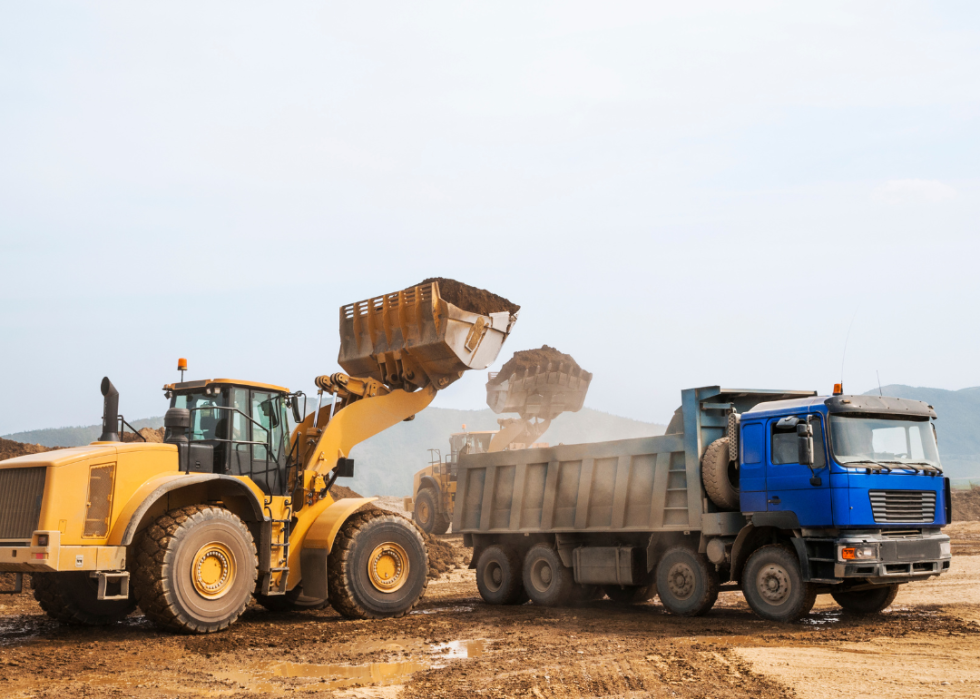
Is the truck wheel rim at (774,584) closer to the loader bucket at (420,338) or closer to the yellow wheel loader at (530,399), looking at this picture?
the loader bucket at (420,338)

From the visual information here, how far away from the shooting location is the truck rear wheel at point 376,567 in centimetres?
1209

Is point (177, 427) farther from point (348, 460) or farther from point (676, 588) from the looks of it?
point (676, 588)

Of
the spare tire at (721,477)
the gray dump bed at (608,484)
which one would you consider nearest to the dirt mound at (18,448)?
the gray dump bed at (608,484)

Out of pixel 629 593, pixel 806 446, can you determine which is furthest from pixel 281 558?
pixel 806 446

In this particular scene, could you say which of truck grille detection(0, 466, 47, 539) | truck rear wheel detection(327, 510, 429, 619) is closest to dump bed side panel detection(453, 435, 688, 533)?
truck rear wheel detection(327, 510, 429, 619)

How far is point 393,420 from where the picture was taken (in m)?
13.9

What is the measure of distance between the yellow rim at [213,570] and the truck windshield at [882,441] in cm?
694

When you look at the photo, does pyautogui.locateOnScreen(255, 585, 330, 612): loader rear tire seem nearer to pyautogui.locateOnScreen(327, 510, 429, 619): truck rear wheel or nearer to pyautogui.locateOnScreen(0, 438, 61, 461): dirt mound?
pyautogui.locateOnScreen(327, 510, 429, 619): truck rear wheel

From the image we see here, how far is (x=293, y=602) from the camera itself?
12.6 m

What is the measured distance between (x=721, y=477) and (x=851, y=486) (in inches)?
65.7

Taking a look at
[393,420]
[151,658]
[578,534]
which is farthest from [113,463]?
[578,534]

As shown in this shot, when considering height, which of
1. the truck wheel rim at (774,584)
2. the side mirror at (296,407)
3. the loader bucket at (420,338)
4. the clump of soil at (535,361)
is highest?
the clump of soil at (535,361)

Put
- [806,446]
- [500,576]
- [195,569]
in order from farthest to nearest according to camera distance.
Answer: [500,576] → [806,446] → [195,569]

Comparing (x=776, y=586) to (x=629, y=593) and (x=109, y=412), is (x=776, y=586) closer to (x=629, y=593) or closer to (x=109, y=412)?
(x=629, y=593)
